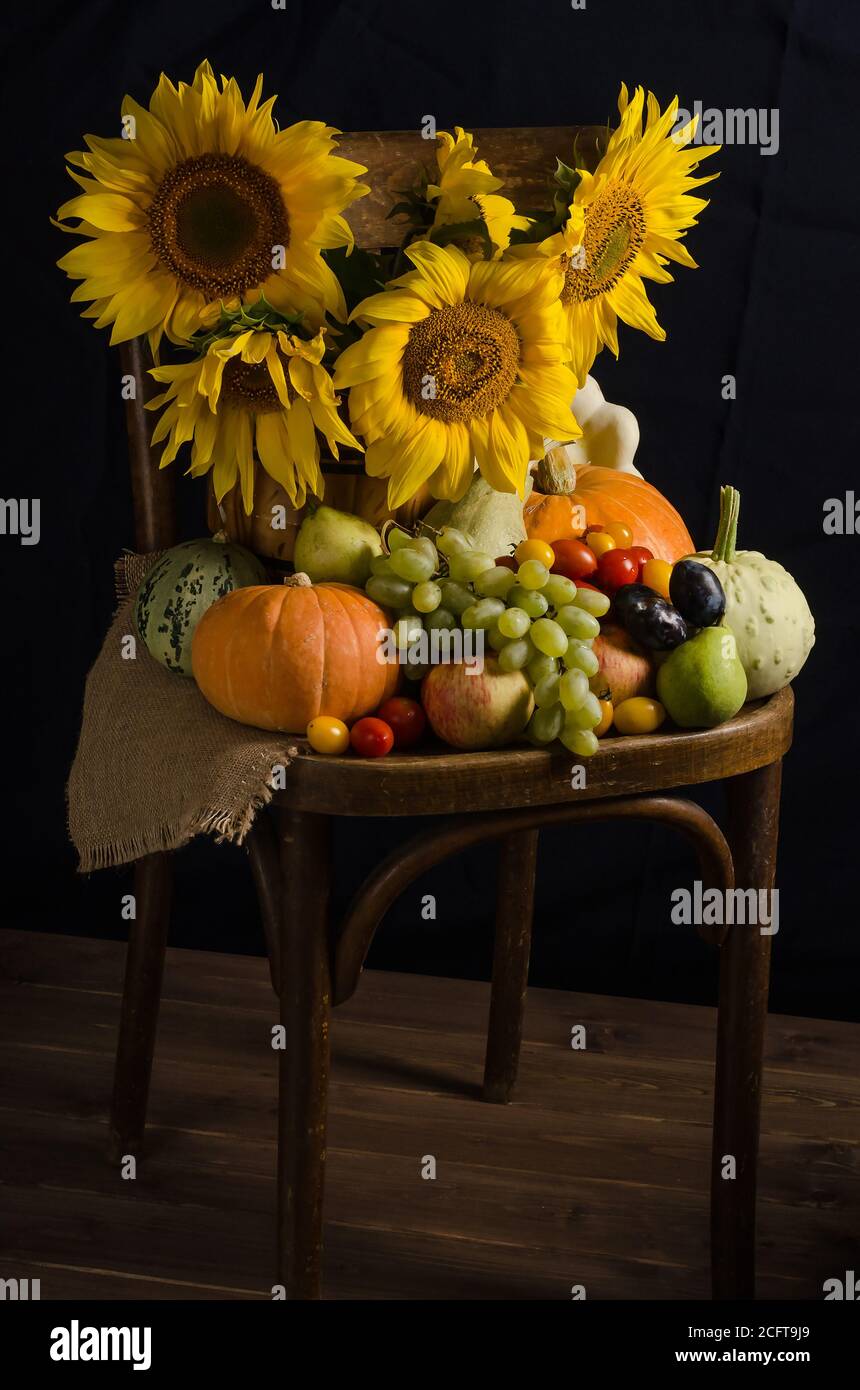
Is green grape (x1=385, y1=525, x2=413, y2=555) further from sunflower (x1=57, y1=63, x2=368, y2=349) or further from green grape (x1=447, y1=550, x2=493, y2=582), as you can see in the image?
sunflower (x1=57, y1=63, x2=368, y2=349)

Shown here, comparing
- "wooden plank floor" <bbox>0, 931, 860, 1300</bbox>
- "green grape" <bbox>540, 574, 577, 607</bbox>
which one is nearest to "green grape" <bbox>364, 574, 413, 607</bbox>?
"green grape" <bbox>540, 574, 577, 607</bbox>

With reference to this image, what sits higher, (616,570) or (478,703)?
(616,570)

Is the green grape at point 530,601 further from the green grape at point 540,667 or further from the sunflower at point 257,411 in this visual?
the sunflower at point 257,411

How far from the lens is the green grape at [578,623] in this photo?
1.09 m

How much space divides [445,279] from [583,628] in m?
0.29

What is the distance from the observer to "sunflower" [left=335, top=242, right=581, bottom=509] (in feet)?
3.67

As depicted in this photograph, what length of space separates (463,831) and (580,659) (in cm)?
16

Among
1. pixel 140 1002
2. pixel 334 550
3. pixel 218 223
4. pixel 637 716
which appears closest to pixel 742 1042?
pixel 637 716

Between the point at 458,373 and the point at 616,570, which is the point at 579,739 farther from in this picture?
the point at 458,373

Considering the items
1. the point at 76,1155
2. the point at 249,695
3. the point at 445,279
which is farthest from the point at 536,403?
the point at 76,1155

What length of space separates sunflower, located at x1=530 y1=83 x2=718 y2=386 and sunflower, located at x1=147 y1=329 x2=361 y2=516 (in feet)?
0.66

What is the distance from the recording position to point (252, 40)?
1827 millimetres

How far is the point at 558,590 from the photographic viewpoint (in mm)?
1104
